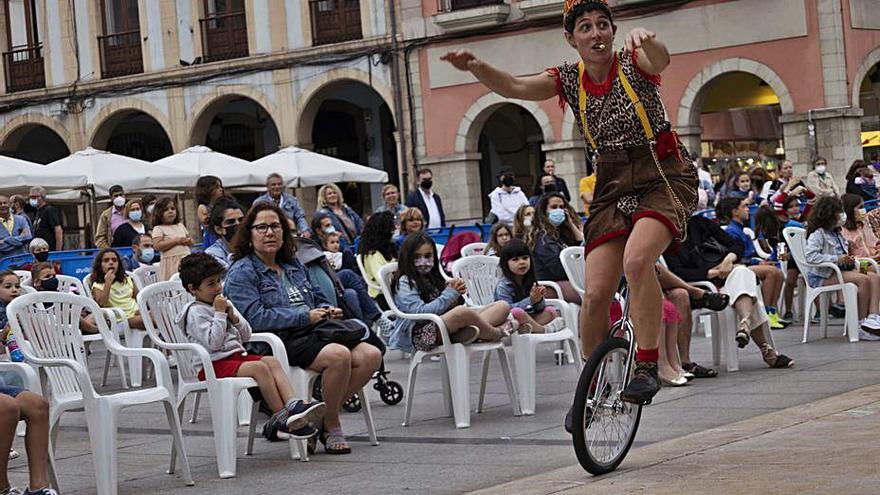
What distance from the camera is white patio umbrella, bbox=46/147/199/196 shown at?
77.3 feet

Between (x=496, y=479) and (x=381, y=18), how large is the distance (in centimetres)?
2478

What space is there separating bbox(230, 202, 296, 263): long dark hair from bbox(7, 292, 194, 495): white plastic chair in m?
0.87

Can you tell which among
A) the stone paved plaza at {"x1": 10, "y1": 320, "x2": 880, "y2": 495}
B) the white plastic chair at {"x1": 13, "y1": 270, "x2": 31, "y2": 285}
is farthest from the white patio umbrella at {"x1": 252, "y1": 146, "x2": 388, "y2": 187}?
the stone paved plaza at {"x1": 10, "y1": 320, "x2": 880, "y2": 495}

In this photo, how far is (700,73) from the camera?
90.8 feet

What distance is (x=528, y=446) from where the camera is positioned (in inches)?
335

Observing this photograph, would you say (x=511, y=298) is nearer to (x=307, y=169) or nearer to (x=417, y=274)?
(x=417, y=274)

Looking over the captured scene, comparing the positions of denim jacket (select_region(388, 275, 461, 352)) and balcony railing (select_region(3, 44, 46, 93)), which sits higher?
balcony railing (select_region(3, 44, 46, 93))

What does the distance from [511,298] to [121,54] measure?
2528cm

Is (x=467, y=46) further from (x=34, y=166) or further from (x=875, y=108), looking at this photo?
(x=34, y=166)

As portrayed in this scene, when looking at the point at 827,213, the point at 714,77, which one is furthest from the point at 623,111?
the point at 714,77

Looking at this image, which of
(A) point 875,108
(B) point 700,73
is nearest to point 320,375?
(B) point 700,73

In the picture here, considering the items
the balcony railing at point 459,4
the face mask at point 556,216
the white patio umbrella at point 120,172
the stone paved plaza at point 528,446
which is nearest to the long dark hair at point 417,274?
the stone paved plaza at point 528,446

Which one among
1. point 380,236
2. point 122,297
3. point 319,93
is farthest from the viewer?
point 319,93

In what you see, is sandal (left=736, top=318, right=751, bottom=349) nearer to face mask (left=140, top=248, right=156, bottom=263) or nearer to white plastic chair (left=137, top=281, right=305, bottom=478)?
white plastic chair (left=137, top=281, right=305, bottom=478)
